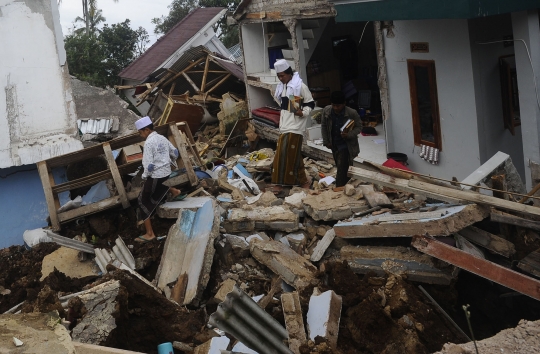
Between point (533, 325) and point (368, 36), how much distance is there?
13.8 metres

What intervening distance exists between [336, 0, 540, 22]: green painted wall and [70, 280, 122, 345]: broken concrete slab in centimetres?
513

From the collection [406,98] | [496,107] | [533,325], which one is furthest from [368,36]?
[533,325]

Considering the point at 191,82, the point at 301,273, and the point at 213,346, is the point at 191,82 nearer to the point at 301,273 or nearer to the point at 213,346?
the point at 301,273

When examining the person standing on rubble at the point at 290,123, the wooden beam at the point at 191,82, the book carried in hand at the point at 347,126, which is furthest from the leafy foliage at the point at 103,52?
the book carried in hand at the point at 347,126

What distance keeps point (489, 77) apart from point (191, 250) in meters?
5.05

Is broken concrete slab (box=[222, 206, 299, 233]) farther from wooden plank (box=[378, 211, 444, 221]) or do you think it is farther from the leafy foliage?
the leafy foliage

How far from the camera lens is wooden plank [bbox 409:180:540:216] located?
617 centimetres

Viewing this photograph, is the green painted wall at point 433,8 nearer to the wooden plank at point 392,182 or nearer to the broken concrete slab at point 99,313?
the wooden plank at point 392,182

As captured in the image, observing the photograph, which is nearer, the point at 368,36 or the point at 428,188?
the point at 428,188

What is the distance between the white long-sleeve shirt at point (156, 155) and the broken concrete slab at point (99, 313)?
271 centimetres

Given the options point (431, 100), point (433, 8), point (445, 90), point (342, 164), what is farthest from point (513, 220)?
point (431, 100)

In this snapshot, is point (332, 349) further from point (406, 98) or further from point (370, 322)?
point (406, 98)

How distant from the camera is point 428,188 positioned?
280 inches

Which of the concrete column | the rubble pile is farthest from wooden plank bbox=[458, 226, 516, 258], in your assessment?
the concrete column
